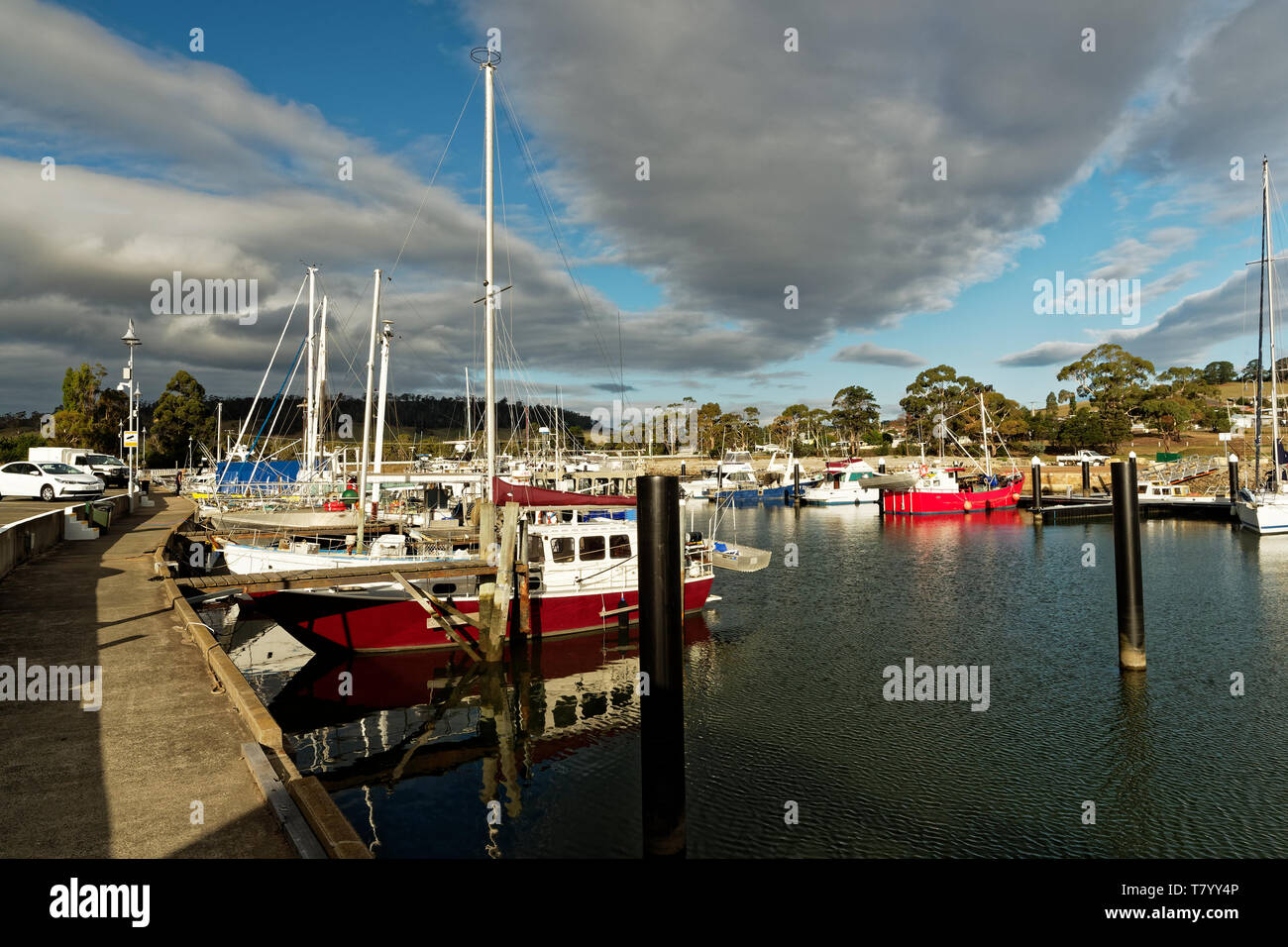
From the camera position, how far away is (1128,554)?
56.2ft

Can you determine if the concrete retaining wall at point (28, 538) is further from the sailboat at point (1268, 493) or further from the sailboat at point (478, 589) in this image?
the sailboat at point (1268, 493)

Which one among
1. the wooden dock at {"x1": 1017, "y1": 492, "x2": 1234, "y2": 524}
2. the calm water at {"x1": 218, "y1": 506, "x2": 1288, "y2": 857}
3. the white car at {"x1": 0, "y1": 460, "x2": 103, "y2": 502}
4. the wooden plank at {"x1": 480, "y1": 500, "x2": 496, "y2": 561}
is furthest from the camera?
the wooden dock at {"x1": 1017, "y1": 492, "x2": 1234, "y2": 524}

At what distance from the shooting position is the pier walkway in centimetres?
654

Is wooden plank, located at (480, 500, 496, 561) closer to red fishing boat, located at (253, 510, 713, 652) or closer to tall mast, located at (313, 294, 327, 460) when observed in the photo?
red fishing boat, located at (253, 510, 713, 652)

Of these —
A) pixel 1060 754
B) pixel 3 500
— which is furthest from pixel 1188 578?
pixel 3 500

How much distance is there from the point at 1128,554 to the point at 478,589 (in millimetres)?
16939

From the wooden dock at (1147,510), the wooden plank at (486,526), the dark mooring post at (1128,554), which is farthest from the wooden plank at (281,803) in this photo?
the wooden dock at (1147,510)

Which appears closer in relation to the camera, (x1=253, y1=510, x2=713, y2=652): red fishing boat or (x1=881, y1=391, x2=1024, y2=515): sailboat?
(x1=253, y1=510, x2=713, y2=652): red fishing boat

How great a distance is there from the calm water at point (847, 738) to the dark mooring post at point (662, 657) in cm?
242

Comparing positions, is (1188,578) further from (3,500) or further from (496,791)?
(3,500)

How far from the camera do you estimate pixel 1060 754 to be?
14109 mm

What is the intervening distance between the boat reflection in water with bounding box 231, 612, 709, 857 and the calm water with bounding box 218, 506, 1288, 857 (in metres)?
0.06

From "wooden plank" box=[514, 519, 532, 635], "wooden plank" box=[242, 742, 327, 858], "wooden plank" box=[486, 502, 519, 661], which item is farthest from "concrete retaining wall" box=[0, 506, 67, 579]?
"wooden plank" box=[242, 742, 327, 858]
